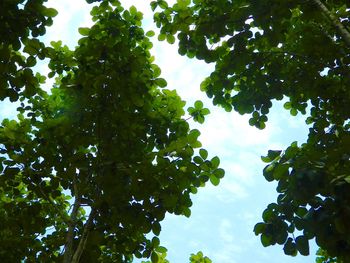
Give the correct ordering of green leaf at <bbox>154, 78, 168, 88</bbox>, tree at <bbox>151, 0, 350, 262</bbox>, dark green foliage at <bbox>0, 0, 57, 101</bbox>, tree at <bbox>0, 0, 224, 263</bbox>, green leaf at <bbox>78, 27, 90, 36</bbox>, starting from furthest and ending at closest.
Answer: green leaf at <bbox>154, 78, 168, 88</bbox>, green leaf at <bbox>78, 27, 90, 36</bbox>, tree at <bbox>0, 0, 224, 263</bbox>, dark green foliage at <bbox>0, 0, 57, 101</bbox>, tree at <bbox>151, 0, 350, 262</bbox>

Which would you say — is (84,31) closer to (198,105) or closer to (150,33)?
(150,33)

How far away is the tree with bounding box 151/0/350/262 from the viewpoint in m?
2.74

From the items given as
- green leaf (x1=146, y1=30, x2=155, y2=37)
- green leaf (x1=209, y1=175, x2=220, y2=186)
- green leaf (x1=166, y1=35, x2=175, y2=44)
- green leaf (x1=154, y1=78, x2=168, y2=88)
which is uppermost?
green leaf (x1=146, y1=30, x2=155, y2=37)

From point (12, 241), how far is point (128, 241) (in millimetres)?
1666

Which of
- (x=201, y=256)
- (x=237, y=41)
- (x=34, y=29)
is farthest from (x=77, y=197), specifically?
(x=201, y=256)

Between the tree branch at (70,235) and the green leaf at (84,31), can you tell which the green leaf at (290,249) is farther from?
the green leaf at (84,31)

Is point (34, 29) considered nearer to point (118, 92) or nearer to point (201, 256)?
point (118, 92)

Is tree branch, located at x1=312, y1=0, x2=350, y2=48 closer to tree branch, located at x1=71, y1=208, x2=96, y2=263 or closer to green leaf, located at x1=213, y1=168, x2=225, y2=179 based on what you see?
green leaf, located at x1=213, y1=168, x2=225, y2=179

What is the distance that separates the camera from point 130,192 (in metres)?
4.70

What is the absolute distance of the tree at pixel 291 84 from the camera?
8.98 ft

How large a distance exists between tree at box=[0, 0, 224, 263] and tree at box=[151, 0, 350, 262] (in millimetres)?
750

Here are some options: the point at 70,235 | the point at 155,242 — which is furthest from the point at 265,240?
the point at 70,235

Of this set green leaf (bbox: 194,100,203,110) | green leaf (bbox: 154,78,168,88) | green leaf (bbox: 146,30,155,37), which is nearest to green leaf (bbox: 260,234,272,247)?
green leaf (bbox: 154,78,168,88)

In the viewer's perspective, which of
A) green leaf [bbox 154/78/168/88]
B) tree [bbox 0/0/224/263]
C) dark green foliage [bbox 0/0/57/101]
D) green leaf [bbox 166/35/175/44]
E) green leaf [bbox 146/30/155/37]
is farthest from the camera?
green leaf [bbox 146/30/155/37]
